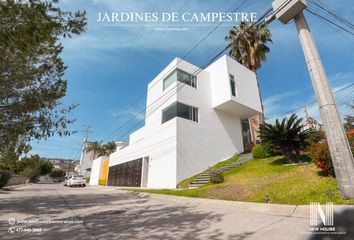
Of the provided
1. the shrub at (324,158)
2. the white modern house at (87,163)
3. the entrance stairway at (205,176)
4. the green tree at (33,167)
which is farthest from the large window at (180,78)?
the green tree at (33,167)

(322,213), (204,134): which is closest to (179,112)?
(204,134)

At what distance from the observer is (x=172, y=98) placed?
1852 cm

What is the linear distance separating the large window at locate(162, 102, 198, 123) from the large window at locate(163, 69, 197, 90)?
264cm

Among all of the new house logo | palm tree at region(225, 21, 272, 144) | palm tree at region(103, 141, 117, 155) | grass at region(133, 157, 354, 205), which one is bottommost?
the new house logo

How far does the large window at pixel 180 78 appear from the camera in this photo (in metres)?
19.4

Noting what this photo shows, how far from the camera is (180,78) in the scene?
1945 cm

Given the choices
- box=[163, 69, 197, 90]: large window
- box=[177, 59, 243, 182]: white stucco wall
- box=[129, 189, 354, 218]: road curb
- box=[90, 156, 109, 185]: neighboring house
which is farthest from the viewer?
box=[90, 156, 109, 185]: neighboring house

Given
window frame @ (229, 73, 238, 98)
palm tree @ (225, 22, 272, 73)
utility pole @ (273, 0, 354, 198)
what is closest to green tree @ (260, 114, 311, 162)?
utility pole @ (273, 0, 354, 198)

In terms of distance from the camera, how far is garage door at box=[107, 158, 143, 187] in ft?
71.4

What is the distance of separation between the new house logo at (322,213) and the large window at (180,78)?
15508 millimetres

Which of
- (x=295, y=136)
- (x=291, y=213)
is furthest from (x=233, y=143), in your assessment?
(x=291, y=213)

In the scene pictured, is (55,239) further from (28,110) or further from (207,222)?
(28,110)

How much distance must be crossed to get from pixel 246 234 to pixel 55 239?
13.1 ft

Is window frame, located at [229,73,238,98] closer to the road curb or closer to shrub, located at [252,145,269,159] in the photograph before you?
shrub, located at [252,145,269,159]
